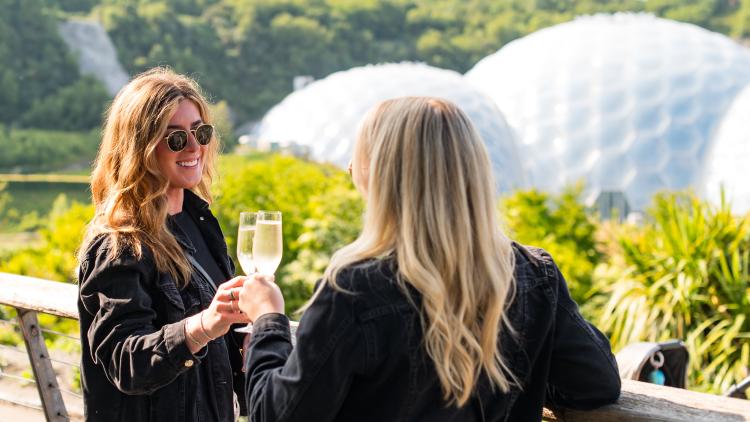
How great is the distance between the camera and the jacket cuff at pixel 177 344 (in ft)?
6.31

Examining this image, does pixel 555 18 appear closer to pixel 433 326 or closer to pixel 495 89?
pixel 495 89

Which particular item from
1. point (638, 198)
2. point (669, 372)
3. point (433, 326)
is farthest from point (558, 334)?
point (638, 198)

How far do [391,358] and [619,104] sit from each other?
19.5 meters

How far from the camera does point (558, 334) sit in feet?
5.40

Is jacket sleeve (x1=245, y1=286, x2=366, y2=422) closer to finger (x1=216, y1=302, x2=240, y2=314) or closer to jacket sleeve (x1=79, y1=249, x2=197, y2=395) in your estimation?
finger (x1=216, y1=302, x2=240, y2=314)

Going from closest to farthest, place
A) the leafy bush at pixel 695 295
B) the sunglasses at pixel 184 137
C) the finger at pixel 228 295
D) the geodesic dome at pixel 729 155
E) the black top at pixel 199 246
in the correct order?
the finger at pixel 228 295, the sunglasses at pixel 184 137, the black top at pixel 199 246, the leafy bush at pixel 695 295, the geodesic dome at pixel 729 155

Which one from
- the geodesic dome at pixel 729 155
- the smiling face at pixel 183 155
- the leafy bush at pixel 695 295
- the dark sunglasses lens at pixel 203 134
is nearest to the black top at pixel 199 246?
the smiling face at pixel 183 155

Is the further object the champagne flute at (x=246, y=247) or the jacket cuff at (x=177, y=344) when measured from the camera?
the champagne flute at (x=246, y=247)

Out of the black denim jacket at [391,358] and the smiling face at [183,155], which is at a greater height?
the smiling face at [183,155]

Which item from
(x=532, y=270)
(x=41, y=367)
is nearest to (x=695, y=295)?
(x=41, y=367)

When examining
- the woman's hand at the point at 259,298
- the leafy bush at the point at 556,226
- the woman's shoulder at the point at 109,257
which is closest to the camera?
the woman's hand at the point at 259,298

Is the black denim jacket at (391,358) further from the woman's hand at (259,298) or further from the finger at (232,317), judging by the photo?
the finger at (232,317)

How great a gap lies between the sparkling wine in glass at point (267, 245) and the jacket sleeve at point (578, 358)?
0.70m

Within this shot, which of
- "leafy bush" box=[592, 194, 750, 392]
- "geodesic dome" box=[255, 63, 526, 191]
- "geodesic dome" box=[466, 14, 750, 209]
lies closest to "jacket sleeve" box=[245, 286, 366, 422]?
"leafy bush" box=[592, 194, 750, 392]
